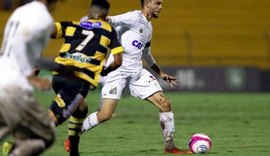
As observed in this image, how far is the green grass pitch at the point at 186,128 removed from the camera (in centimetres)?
1119

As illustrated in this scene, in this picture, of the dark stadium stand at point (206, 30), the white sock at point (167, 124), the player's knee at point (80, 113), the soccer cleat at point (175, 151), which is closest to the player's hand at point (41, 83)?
the player's knee at point (80, 113)

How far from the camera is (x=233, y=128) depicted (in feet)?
49.2

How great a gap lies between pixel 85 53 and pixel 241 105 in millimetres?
14226

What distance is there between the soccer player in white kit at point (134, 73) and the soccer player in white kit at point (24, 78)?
4479 mm

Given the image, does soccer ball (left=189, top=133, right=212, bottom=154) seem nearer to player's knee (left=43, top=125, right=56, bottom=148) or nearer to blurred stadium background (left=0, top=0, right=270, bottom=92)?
player's knee (left=43, top=125, right=56, bottom=148)

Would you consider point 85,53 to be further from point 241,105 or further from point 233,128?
point 241,105

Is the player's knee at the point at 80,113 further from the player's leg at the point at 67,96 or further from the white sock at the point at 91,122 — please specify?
the white sock at the point at 91,122

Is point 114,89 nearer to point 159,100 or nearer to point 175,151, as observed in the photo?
point 159,100

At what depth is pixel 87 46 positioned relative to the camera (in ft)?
28.4

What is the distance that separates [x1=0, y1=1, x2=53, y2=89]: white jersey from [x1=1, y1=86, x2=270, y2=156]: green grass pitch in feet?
12.9

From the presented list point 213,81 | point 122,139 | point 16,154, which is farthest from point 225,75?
point 16,154

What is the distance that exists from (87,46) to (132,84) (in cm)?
327

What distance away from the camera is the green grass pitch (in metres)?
11.2

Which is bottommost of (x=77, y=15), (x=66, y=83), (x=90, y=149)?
(x=90, y=149)
